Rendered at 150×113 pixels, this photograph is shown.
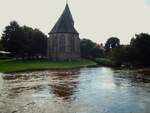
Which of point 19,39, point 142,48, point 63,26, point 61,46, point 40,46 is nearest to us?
point 142,48

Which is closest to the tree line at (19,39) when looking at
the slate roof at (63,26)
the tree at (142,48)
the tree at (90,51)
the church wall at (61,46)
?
the church wall at (61,46)

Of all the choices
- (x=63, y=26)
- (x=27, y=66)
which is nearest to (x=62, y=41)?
(x=63, y=26)

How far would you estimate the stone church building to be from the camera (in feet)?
295

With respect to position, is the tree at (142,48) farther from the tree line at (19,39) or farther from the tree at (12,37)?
the tree at (12,37)

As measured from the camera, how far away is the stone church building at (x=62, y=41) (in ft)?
295

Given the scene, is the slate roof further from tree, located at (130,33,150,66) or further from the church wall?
tree, located at (130,33,150,66)

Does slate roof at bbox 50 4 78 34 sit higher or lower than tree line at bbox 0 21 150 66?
higher

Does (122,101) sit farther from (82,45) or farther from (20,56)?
(82,45)

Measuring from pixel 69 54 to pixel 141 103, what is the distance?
7197 centimetres

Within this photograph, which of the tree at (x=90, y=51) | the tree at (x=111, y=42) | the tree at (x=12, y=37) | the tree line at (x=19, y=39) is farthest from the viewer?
the tree at (x=111, y=42)

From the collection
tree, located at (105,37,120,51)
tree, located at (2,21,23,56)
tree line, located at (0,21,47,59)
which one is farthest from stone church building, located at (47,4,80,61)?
tree, located at (105,37,120,51)

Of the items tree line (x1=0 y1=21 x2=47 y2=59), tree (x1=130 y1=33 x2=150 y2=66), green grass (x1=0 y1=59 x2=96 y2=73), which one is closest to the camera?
green grass (x1=0 y1=59 x2=96 y2=73)

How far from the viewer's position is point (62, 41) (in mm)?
90500

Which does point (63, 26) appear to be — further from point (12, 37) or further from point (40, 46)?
point (12, 37)
